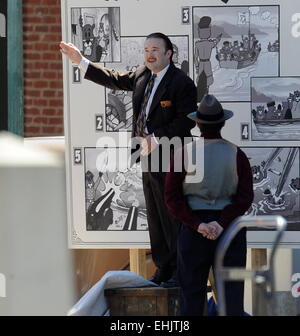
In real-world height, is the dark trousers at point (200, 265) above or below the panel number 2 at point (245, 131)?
below

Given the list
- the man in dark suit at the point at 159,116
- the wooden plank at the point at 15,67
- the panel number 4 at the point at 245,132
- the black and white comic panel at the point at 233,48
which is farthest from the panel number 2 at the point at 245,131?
the wooden plank at the point at 15,67

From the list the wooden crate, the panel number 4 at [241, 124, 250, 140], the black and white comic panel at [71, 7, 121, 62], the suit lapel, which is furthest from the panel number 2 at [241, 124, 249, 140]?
the wooden crate

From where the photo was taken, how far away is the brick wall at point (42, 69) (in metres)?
8.86

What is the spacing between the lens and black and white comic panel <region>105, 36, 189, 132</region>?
693 cm

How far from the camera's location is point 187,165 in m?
5.89

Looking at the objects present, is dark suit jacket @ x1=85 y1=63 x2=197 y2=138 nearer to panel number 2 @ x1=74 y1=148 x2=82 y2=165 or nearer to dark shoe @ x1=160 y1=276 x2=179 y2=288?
panel number 2 @ x1=74 y1=148 x2=82 y2=165

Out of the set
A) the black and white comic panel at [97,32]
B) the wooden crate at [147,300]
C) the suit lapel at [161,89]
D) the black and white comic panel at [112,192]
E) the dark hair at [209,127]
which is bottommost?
the wooden crate at [147,300]

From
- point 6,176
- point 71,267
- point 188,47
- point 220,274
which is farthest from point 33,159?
point 220,274

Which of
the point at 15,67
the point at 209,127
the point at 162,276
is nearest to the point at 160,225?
the point at 162,276

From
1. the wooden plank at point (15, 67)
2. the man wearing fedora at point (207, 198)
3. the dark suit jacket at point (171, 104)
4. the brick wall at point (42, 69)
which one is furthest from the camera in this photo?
the brick wall at point (42, 69)

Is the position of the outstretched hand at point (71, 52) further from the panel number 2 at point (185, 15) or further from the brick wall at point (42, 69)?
the brick wall at point (42, 69)

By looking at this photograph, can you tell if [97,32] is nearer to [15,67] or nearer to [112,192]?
[112,192]

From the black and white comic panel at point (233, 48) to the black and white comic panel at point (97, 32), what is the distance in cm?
53

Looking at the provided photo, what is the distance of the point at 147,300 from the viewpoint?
253 inches
